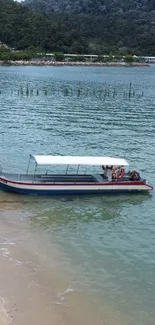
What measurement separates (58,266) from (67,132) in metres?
38.4

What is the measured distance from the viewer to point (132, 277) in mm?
24641

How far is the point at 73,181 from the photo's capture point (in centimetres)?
3828

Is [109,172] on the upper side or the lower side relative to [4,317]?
upper

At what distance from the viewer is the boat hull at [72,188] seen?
36.4 metres

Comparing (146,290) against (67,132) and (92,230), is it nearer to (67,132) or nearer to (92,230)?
(92,230)

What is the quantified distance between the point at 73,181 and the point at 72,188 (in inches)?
43.7

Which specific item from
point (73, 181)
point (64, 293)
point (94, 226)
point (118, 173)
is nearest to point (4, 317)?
point (64, 293)

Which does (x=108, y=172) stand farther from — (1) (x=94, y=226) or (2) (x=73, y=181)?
(1) (x=94, y=226)

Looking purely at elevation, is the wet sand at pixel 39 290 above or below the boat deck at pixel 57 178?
below

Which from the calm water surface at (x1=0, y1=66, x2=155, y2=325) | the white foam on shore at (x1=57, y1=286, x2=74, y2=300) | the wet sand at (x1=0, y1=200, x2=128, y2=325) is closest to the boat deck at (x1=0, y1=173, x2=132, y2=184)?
the calm water surface at (x1=0, y1=66, x2=155, y2=325)

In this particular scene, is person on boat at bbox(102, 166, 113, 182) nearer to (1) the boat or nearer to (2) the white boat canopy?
(1) the boat

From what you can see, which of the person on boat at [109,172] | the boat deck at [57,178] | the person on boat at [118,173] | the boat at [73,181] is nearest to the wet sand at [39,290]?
the boat at [73,181]

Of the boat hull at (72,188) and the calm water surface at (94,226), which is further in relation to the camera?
the boat hull at (72,188)

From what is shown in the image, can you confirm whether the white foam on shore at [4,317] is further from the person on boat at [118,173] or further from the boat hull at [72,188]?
the person on boat at [118,173]
